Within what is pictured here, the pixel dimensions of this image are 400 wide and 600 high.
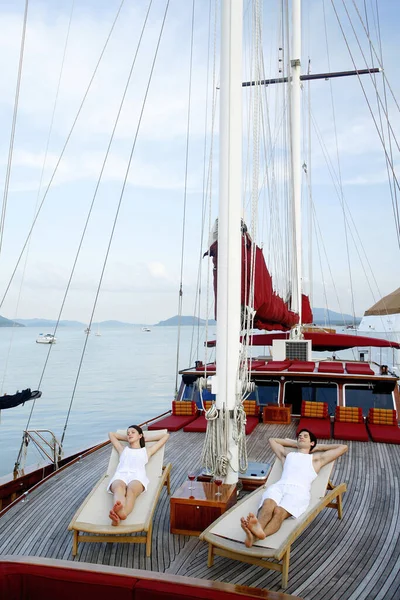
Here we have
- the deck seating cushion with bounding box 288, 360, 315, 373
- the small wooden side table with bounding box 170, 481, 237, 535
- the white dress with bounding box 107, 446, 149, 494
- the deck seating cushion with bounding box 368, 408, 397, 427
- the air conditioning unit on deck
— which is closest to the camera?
the small wooden side table with bounding box 170, 481, 237, 535

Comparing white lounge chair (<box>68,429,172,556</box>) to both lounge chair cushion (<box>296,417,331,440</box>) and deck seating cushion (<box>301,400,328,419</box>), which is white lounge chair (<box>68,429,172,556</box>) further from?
deck seating cushion (<box>301,400,328,419</box>)

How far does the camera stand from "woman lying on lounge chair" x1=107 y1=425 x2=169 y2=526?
4.72 meters

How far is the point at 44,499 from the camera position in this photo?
5973 mm

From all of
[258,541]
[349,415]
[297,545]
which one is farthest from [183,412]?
[258,541]

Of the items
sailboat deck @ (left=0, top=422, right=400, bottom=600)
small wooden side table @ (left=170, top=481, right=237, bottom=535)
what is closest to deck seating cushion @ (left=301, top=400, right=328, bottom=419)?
sailboat deck @ (left=0, top=422, right=400, bottom=600)

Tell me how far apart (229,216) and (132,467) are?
10.3 feet

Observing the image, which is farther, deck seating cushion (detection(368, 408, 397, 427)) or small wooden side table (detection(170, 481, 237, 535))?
deck seating cushion (detection(368, 408, 397, 427))

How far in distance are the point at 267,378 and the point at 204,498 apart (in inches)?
239

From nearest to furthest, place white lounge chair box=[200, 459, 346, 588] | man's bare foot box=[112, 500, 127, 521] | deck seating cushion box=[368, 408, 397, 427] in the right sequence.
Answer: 1. white lounge chair box=[200, 459, 346, 588]
2. man's bare foot box=[112, 500, 127, 521]
3. deck seating cushion box=[368, 408, 397, 427]

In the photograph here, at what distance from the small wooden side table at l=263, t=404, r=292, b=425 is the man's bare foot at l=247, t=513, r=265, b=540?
6.21m

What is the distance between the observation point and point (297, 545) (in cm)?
477

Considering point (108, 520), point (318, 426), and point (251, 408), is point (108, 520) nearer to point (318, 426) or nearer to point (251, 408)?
point (318, 426)

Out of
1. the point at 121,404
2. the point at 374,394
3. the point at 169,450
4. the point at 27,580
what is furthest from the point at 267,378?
the point at 121,404

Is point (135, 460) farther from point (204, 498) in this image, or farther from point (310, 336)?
Answer: point (310, 336)
